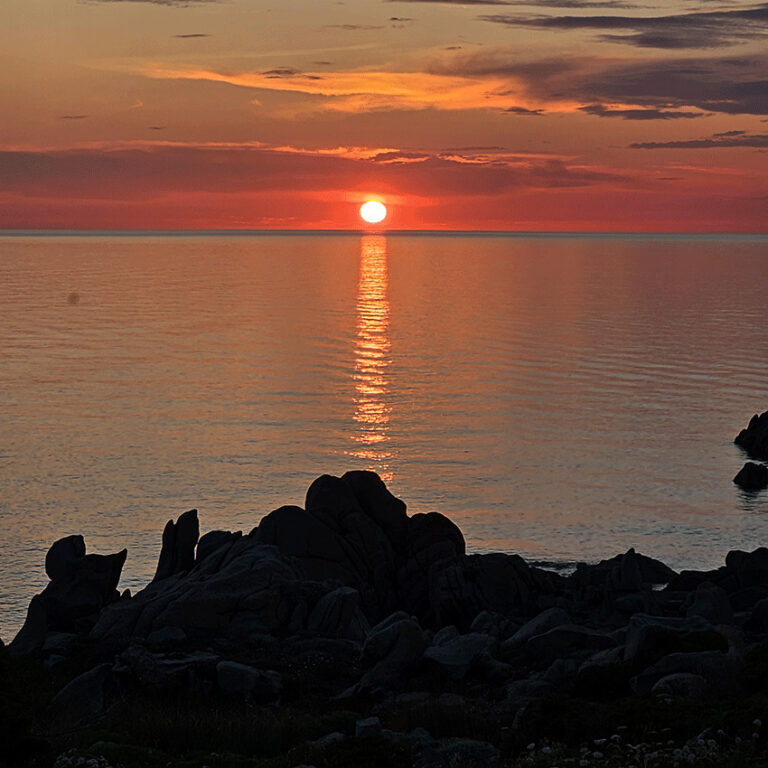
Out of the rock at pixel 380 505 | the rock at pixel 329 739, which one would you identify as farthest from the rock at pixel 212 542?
the rock at pixel 329 739

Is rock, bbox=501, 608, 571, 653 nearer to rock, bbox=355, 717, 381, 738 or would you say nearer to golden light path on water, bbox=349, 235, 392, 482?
rock, bbox=355, 717, 381, 738

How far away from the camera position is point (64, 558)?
44.8m

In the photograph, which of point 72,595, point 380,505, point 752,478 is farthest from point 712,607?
point 752,478

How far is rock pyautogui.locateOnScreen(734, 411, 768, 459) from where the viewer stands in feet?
256

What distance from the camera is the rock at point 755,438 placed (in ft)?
256

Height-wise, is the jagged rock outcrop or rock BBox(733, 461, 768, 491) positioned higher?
the jagged rock outcrop

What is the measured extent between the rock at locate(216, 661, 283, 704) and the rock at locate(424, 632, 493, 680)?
4.98 meters

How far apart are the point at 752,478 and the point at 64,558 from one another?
1711 inches

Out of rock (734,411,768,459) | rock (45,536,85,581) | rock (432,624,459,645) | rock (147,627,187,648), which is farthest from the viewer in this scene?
rock (734,411,768,459)

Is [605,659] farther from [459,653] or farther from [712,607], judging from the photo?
[712,607]

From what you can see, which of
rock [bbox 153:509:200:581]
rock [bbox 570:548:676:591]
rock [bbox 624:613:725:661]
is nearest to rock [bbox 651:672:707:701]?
rock [bbox 624:613:725:661]

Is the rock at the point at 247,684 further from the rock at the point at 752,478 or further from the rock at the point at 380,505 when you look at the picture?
the rock at the point at 752,478

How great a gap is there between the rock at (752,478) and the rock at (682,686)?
42956 millimetres

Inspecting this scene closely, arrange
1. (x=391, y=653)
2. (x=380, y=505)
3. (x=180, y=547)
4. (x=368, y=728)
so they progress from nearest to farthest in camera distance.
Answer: (x=368, y=728), (x=391, y=653), (x=180, y=547), (x=380, y=505)
